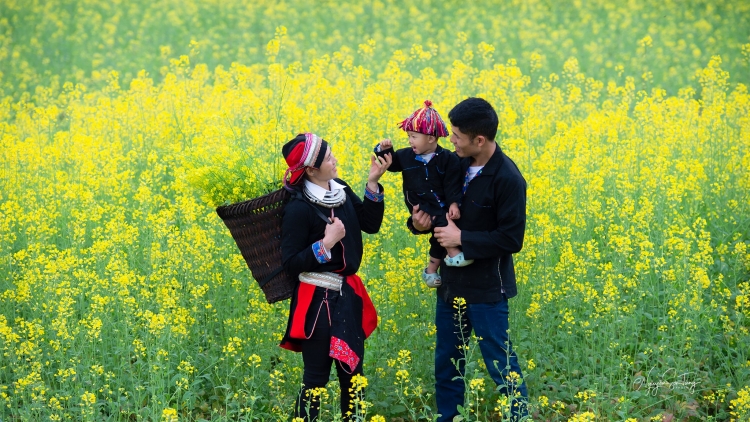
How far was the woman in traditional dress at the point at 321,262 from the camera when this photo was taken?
15.2ft

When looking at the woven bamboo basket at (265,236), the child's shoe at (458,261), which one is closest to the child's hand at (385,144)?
the woven bamboo basket at (265,236)

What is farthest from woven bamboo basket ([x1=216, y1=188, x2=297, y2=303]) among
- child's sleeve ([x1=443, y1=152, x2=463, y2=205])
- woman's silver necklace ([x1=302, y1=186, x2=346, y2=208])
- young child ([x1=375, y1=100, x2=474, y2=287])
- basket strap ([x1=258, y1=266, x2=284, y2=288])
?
child's sleeve ([x1=443, y1=152, x2=463, y2=205])

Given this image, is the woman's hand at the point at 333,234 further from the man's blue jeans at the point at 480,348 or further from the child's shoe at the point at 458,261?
the man's blue jeans at the point at 480,348

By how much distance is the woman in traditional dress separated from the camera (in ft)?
15.2

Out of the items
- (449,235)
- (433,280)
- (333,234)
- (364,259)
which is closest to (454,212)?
(449,235)

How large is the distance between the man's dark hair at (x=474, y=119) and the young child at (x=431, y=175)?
100 millimetres

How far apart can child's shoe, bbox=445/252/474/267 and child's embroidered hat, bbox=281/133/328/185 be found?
0.87m

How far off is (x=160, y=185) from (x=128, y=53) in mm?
9049

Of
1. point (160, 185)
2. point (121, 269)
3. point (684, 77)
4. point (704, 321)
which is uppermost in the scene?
point (684, 77)

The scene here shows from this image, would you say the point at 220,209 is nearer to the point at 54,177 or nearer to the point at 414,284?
the point at 414,284

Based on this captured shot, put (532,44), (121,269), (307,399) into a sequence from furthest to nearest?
(532,44), (121,269), (307,399)

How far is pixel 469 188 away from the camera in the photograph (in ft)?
15.7

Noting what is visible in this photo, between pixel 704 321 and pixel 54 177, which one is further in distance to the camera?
pixel 54 177

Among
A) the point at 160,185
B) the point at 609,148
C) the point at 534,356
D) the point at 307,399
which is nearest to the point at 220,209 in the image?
the point at 307,399
